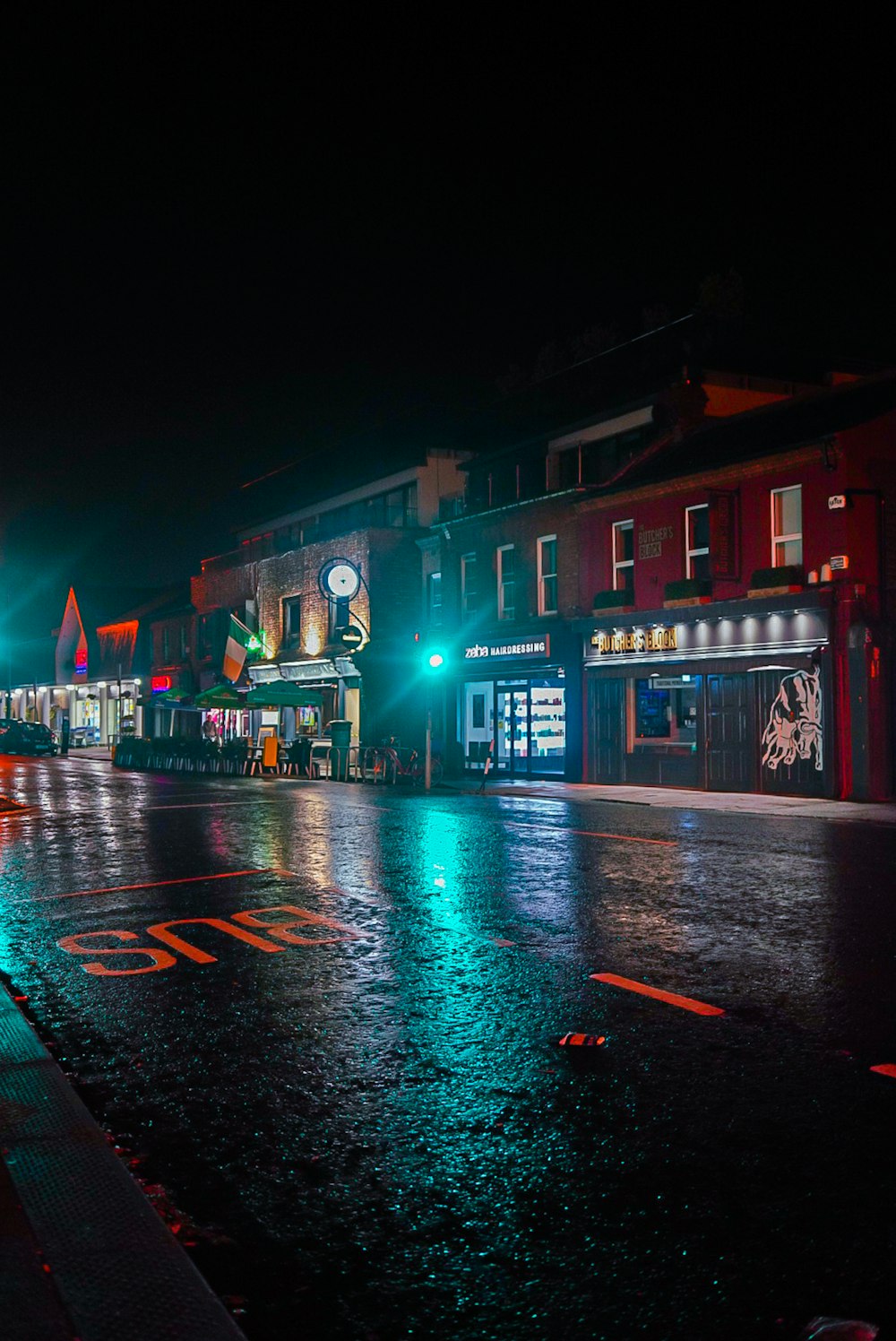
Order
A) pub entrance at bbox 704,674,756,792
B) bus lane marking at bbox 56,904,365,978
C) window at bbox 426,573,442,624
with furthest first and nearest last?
window at bbox 426,573,442,624 → pub entrance at bbox 704,674,756,792 → bus lane marking at bbox 56,904,365,978

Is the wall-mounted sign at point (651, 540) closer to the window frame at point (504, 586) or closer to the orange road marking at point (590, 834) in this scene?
the window frame at point (504, 586)

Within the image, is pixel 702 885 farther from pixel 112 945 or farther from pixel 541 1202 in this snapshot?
pixel 541 1202

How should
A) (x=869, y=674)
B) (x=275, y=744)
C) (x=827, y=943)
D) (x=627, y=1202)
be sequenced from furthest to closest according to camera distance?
(x=275, y=744), (x=869, y=674), (x=827, y=943), (x=627, y=1202)

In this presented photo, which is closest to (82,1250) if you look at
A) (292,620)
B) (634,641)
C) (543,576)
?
(634,641)

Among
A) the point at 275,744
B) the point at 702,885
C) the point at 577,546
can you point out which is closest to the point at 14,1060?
the point at 702,885

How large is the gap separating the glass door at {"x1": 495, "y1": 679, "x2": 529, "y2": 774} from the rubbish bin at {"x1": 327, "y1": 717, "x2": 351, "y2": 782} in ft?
13.9

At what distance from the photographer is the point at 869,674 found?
22.2 m

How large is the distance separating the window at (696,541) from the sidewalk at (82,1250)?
22.9m

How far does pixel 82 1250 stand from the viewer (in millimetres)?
3355

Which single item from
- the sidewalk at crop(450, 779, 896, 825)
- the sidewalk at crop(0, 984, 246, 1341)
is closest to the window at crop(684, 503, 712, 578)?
the sidewalk at crop(450, 779, 896, 825)

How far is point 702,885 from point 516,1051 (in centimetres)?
552

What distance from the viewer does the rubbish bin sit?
3083 cm

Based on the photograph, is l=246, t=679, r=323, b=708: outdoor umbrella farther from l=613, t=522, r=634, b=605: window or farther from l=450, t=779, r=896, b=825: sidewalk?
l=613, t=522, r=634, b=605: window

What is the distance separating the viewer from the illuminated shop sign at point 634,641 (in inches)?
1029
